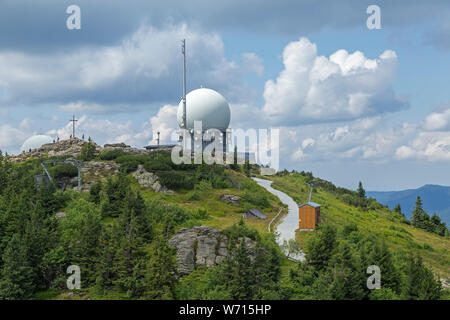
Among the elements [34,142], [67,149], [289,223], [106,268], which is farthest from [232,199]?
[34,142]

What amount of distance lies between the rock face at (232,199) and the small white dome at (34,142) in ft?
184

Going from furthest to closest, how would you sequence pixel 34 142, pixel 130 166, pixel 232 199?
pixel 34 142
pixel 130 166
pixel 232 199

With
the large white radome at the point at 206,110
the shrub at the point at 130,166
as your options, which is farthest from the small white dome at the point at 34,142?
the shrub at the point at 130,166

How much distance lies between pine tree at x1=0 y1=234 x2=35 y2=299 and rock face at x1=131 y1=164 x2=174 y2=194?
23.0 meters

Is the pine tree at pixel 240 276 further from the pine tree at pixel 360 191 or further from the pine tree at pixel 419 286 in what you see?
the pine tree at pixel 360 191

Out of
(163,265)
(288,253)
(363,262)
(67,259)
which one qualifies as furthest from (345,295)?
(67,259)

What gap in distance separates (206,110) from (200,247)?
4455 cm

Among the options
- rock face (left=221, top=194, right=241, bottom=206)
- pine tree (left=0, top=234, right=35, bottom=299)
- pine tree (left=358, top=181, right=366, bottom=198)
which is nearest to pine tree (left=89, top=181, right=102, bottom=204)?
rock face (left=221, top=194, right=241, bottom=206)

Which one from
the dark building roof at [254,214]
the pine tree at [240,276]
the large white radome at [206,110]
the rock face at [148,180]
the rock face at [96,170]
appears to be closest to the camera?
the pine tree at [240,276]

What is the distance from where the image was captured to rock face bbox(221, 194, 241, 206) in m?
53.2

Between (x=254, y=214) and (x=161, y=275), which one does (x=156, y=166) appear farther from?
(x=161, y=275)

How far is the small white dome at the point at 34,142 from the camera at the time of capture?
9556 cm

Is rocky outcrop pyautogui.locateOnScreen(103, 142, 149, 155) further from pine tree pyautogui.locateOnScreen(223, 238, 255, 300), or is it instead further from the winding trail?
pine tree pyautogui.locateOnScreen(223, 238, 255, 300)

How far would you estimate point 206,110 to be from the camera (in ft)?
254
